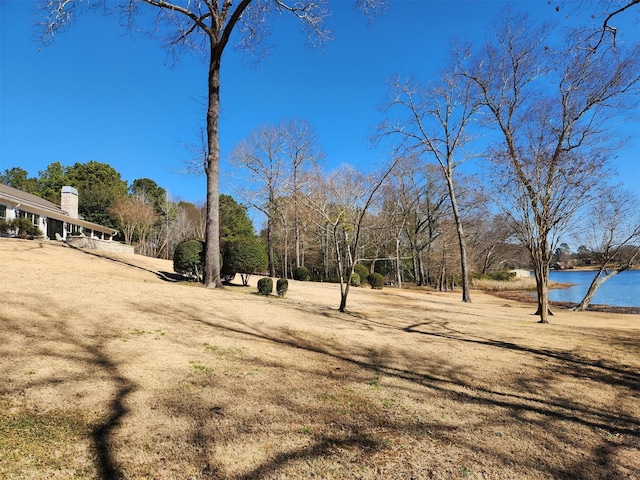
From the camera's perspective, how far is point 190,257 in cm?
1158

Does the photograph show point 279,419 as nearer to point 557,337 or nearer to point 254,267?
point 557,337

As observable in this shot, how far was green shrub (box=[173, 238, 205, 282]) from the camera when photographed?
11.6 m

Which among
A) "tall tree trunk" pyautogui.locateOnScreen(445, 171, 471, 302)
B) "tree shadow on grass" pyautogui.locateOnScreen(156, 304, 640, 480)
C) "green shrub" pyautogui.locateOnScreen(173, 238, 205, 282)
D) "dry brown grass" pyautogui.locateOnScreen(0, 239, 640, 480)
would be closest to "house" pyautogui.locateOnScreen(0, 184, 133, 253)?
"green shrub" pyautogui.locateOnScreen(173, 238, 205, 282)

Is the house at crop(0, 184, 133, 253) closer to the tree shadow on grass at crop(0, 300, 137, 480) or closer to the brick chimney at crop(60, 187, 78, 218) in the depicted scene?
the brick chimney at crop(60, 187, 78, 218)

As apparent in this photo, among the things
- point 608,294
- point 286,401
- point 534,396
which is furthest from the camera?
point 608,294

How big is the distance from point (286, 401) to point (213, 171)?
9.08 m

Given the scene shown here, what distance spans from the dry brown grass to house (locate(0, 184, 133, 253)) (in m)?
17.5

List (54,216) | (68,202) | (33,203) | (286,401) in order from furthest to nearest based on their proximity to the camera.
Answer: (68,202)
(54,216)
(33,203)
(286,401)

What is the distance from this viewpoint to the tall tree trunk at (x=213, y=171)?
34.9 feet

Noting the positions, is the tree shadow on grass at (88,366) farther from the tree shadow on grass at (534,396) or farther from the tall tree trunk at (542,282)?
the tall tree trunk at (542,282)

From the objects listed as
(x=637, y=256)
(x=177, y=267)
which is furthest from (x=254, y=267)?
(x=637, y=256)

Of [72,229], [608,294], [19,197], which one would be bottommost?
[608,294]

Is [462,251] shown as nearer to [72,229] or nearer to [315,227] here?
[315,227]

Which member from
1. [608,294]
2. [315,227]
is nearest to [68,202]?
[315,227]
